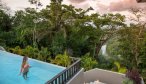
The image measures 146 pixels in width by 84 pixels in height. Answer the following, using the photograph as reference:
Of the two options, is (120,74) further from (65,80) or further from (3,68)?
(3,68)

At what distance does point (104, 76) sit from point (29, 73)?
281cm

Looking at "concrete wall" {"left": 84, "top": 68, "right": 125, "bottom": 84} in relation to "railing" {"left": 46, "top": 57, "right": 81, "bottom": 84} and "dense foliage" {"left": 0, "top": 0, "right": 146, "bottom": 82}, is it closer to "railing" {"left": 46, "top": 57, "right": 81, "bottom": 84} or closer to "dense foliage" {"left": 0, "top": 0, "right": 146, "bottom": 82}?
"dense foliage" {"left": 0, "top": 0, "right": 146, "bottom": 82}

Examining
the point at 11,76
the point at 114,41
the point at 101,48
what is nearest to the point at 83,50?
the point at 101,48

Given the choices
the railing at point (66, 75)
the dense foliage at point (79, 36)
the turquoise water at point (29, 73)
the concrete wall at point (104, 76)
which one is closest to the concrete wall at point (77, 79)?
the railing at point (66, 75)

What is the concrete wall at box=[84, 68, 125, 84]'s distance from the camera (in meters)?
8.27

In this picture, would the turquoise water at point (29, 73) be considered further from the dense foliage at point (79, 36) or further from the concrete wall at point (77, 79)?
the dense foliage at point (79, 36)

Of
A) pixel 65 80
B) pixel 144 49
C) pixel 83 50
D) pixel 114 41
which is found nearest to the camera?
pixel 65 80

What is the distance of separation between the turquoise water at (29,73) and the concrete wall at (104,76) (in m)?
1.60

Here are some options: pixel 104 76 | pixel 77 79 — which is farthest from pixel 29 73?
pixel 104 76

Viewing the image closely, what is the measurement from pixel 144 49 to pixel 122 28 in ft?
4.74

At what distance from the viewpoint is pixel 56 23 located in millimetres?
11312

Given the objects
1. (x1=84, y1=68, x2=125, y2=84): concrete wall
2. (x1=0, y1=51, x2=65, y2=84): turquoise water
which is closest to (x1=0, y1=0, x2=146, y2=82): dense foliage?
(x1=84, y1=68, x2=125, y2=84): concrete wall

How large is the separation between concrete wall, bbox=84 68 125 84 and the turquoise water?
160 cm

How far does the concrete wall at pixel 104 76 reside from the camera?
8.27 m
